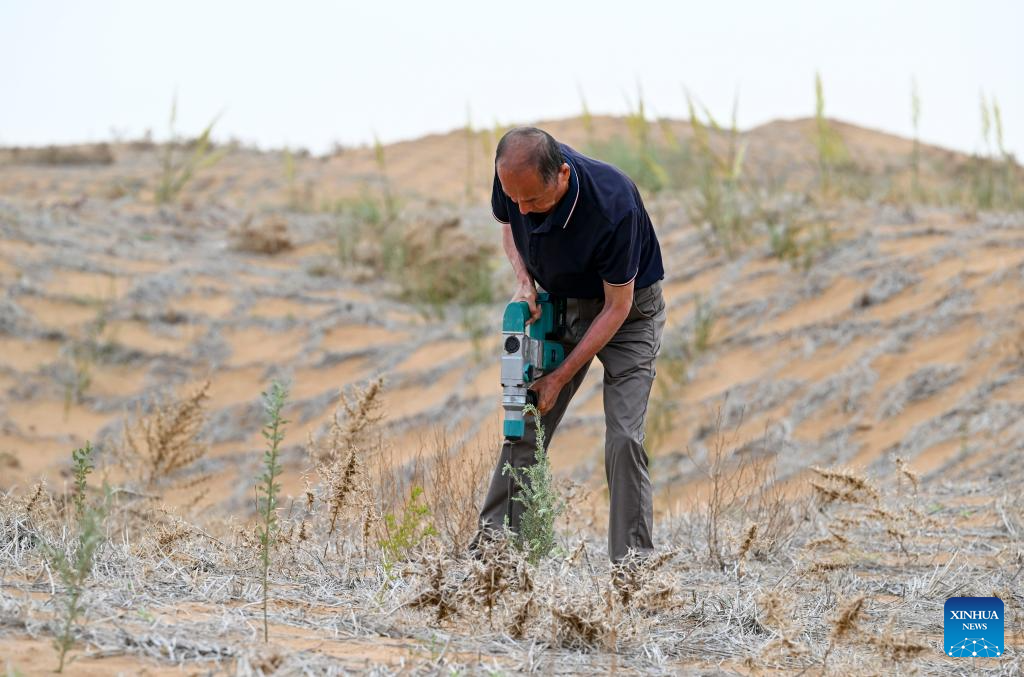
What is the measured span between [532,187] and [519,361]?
58 cm

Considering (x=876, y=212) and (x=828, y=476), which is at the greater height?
(x=876, y=212)

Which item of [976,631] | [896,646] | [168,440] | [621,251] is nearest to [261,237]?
[168,440]

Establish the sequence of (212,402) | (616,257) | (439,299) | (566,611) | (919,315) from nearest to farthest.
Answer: (566,611) → (616,257) → (919,315) → (212,402) → (439,299)

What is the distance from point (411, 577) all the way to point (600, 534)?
1835 mm

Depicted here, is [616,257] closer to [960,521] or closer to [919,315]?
Result: [960,521]

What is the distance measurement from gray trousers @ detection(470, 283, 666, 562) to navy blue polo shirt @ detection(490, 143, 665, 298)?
0.17m

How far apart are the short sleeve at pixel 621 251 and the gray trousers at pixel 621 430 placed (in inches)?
12.5

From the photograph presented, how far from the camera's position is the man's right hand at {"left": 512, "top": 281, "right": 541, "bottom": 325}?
3.87 m

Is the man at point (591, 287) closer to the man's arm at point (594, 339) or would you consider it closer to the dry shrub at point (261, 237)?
the man's arm at point (594, 339)

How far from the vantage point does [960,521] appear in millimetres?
5301

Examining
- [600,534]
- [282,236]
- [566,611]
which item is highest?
[282,236]

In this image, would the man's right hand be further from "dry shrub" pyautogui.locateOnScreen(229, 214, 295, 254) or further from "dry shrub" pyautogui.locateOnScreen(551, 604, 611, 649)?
"dry shrub" pyautogui.locateOnScreen(229, 214, 295, 254)

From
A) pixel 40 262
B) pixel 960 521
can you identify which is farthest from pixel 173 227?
pixel 960 521

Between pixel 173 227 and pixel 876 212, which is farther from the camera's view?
pixel 173 227
